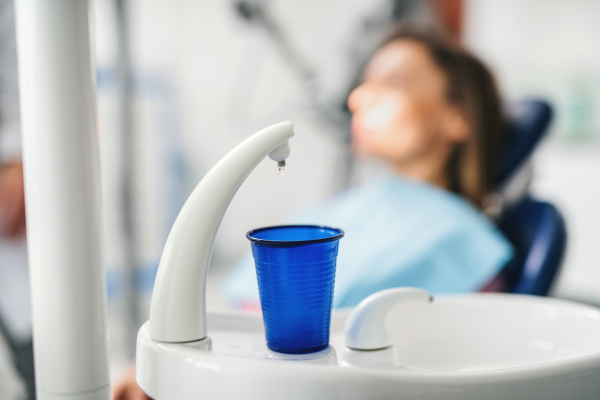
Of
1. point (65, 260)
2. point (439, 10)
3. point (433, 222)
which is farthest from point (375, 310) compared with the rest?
point (439, 10)

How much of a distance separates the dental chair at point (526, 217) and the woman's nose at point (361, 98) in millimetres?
366

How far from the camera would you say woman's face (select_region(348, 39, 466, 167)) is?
1.44m

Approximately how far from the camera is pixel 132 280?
1.62m

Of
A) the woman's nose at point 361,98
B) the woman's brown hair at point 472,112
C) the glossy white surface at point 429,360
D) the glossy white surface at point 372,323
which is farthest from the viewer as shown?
the woman's nose at point 361,98

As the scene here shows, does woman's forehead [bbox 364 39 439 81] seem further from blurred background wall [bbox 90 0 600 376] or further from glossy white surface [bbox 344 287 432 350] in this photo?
glossy white surface [bbox 344 287 432 350]

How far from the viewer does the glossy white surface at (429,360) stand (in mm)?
354

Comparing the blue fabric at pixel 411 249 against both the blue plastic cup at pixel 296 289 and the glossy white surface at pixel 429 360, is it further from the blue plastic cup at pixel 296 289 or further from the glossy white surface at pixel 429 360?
the blue plastic cup at pixel 296 289

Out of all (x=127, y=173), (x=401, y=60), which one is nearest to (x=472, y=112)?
(x=401, y=60)

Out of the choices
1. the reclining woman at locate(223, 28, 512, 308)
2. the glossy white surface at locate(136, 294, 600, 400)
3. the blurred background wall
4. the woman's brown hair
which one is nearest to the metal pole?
the blurred background wall

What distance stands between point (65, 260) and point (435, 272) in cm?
99

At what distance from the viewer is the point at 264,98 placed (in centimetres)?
171

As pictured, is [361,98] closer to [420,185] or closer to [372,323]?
[420,185]

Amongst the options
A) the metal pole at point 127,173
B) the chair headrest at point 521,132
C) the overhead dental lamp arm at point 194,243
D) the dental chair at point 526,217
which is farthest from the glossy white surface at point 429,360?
the metal pole at point 127,173

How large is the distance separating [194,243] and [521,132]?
1120mm
